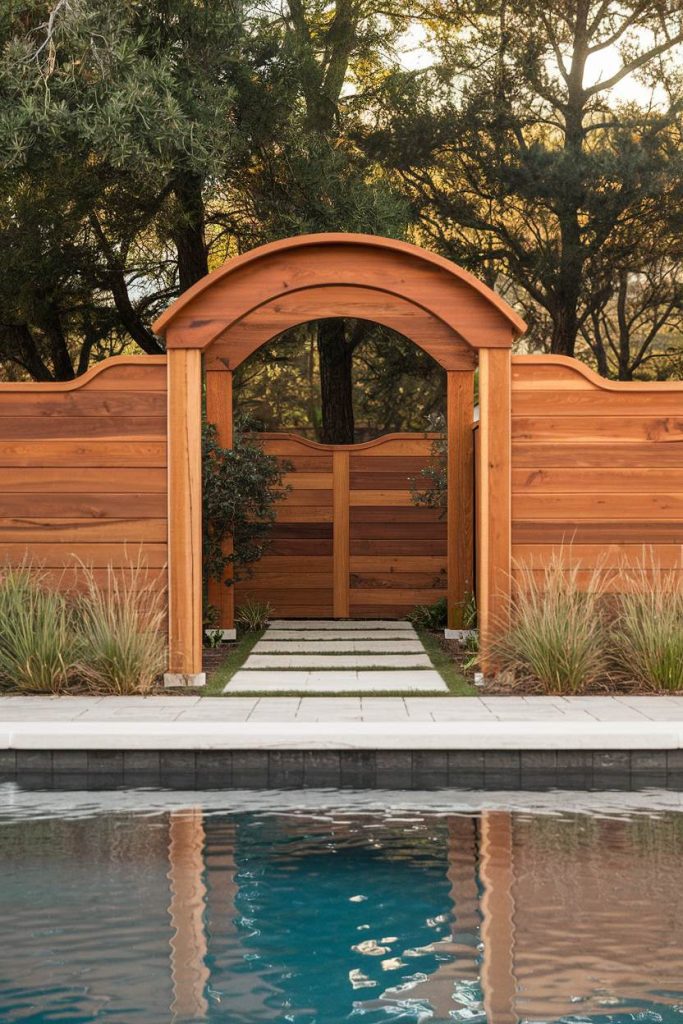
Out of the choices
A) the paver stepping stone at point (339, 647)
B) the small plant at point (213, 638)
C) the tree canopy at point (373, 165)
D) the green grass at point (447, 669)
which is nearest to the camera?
the green grass at point (447, 669)

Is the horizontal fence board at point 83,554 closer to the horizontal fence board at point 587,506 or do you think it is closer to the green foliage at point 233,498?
the green foliage at point 233,498

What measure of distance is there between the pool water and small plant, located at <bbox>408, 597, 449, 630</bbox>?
7.33m

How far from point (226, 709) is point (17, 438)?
2.77 meters

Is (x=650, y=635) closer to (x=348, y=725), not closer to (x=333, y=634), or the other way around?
(x=348, y=725)

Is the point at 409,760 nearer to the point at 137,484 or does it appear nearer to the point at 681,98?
the point at 137,484

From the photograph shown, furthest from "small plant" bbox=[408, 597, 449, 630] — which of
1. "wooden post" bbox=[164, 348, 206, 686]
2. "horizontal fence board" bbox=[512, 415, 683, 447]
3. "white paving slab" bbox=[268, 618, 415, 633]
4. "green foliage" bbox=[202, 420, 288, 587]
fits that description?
"wooden post" bbox=[164, 348, 206, 686]

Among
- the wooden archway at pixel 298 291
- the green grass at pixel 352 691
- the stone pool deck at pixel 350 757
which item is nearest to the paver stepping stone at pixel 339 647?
the green grass at pixel 352 691

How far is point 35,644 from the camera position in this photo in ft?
27.7

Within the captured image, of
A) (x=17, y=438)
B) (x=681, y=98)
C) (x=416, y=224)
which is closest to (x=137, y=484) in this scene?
(x=17, y=438)

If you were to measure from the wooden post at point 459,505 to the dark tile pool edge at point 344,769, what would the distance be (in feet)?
17.2

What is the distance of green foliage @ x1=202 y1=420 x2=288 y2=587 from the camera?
37.4ft

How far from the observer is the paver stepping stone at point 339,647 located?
433 inches

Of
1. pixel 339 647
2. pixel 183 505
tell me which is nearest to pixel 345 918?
pixel 183 505

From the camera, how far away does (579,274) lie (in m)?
16.2
